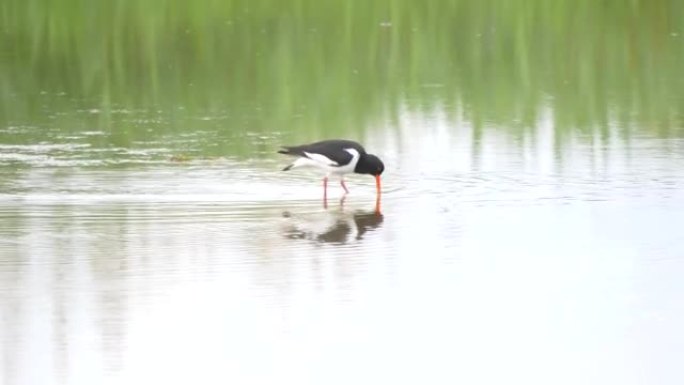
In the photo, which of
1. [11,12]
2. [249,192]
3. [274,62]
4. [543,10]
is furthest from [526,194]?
[11,12]

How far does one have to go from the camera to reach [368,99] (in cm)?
1783

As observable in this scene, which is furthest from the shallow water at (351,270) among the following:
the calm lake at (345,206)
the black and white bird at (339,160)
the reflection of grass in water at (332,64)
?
the reflection of grass in water at (332,64)

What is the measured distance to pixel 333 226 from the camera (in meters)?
11.6

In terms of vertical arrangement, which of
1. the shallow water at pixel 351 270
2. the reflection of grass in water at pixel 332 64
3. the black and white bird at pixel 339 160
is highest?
the reflection of grass in water at pixel 332 64

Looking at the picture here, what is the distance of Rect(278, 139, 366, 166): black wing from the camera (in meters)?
12.9

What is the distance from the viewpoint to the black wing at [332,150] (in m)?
12.9

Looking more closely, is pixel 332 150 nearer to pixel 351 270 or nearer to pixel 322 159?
pixel 322 159

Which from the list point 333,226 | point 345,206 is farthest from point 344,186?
point 333,226

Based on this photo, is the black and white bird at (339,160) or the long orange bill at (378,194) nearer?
the long orange bill at (378,194)

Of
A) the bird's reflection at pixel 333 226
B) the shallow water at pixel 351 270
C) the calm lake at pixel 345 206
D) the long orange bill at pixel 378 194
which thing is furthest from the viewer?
the long orange bill at pixel 378 194

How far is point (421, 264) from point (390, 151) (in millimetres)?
4632

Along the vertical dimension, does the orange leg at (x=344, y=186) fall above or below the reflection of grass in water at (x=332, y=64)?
below

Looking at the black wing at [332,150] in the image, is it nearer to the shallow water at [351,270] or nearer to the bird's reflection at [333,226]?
the shallow water at [351,270]

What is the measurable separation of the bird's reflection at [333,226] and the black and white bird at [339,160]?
80 centimetres
